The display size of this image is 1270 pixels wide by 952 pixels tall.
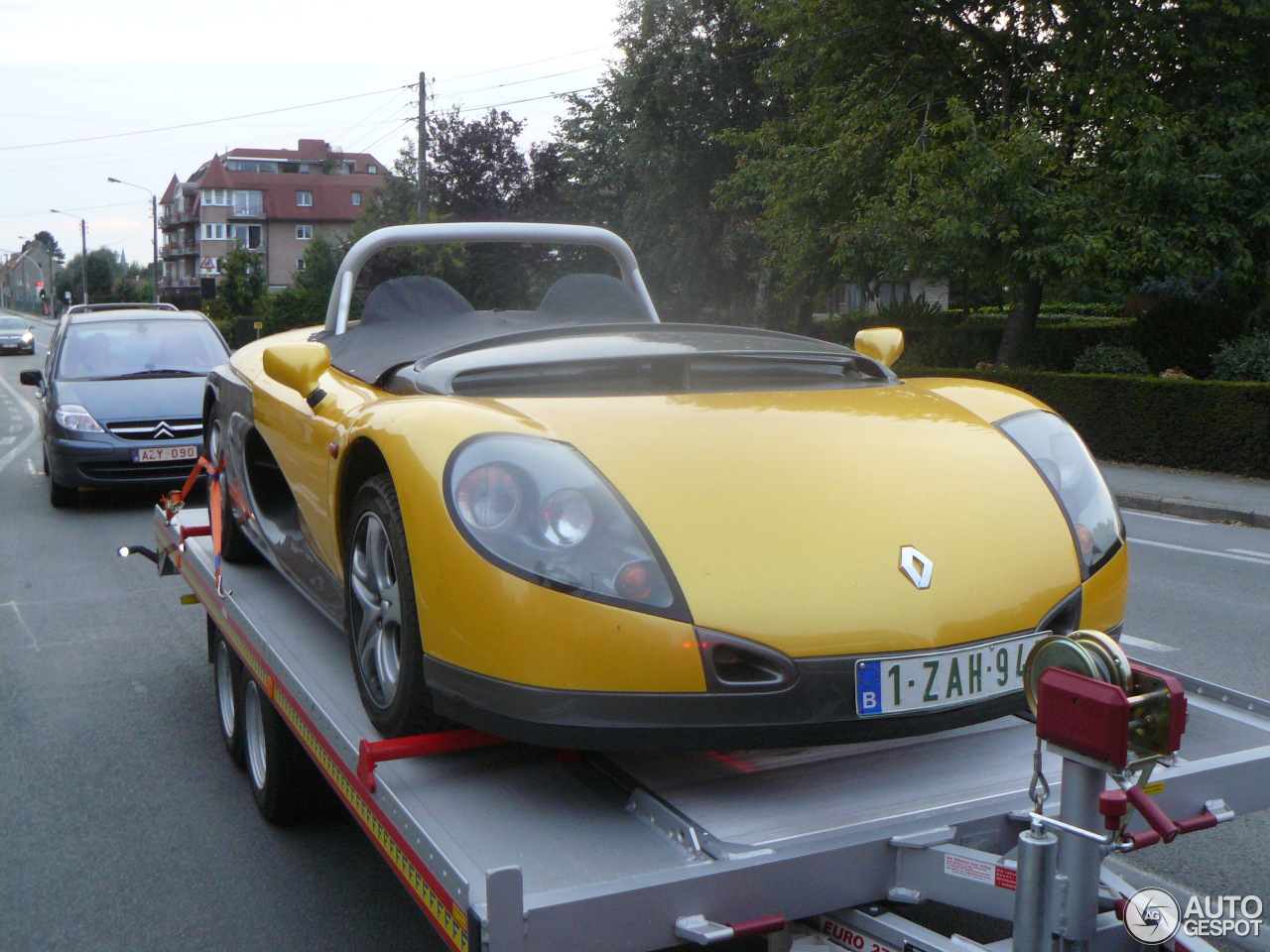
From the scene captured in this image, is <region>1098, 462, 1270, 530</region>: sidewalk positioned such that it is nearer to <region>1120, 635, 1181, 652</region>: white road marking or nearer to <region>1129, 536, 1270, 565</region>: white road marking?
<region>1129, 536, 1270, 565</region>: white road marking

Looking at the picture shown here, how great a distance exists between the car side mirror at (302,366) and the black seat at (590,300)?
1.01 metres

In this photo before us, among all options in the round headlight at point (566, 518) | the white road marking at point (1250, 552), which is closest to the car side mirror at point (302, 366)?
the round headlight at point (566, 518)

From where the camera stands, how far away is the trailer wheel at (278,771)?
3551 millimetres

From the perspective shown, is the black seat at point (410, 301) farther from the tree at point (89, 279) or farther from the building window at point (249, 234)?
the tree at point (89, 279)

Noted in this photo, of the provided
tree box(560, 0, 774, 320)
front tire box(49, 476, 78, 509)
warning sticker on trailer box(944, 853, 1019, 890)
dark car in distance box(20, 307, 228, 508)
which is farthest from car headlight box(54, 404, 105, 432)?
tree box(560, 0, 774, 320)

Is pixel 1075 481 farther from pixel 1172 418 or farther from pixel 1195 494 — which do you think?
pixel 1172 418

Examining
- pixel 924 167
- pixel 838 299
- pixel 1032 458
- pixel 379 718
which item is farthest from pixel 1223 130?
pixel 838 299

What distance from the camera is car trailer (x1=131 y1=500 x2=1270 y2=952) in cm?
183

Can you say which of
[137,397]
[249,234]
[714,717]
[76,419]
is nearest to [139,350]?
[137,397]

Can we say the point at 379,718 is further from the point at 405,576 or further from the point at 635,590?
the point at 635,590

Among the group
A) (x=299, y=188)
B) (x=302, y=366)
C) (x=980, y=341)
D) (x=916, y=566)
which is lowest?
(x=980, y=341)

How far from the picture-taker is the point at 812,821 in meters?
2.21

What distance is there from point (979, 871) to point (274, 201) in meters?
107

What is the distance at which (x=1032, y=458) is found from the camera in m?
2.87
